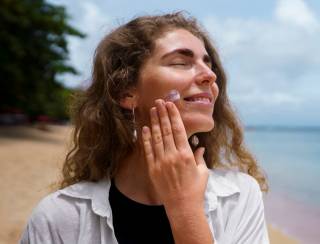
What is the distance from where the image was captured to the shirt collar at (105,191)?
2.02 metres

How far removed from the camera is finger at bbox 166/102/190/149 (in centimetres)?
178

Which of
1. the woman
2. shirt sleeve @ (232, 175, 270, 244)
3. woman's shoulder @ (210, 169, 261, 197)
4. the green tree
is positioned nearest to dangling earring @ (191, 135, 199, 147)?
the woman

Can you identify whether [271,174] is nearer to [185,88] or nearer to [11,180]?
[11,180]

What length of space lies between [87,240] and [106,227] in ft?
0.34

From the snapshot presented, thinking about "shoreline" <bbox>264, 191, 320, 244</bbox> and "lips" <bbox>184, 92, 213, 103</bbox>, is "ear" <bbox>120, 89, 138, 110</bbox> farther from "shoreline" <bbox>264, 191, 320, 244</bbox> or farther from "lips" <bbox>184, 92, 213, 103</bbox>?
"shoreline" <bbox>264, 191, 320, 244</bbox>

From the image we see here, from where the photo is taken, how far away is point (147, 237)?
2.03 meters

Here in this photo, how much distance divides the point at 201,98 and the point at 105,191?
0.68 meters

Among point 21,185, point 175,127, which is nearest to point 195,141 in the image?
point 175,127

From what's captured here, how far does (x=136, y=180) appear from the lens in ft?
7.30

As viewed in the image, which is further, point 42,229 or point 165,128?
point 42,229

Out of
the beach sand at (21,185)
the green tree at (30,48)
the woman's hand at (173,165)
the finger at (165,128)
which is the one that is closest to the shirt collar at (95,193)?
the woman's hand at (173,165)

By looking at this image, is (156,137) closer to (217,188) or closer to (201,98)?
(201,98)

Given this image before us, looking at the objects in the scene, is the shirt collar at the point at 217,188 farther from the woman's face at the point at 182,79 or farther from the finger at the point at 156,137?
the finger at the point at 156,137

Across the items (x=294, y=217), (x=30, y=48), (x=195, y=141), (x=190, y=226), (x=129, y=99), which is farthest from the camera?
(x=30, y=48)
